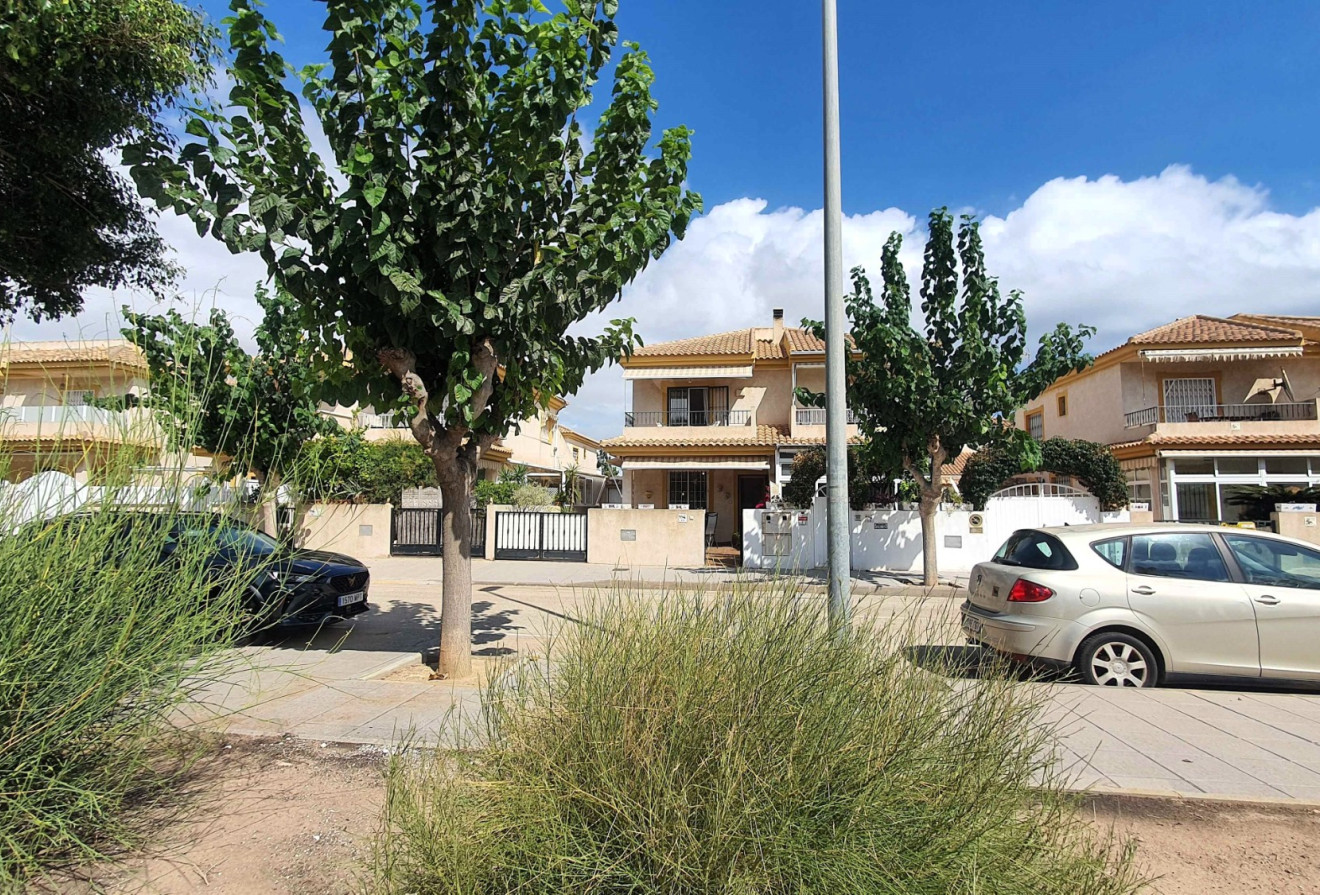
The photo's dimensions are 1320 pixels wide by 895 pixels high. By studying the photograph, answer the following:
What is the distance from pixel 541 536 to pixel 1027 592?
49.3 feet

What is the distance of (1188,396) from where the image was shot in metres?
27.5

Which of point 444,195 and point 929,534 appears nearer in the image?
point 444,195

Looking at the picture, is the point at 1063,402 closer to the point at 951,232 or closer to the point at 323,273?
the point at 951,232

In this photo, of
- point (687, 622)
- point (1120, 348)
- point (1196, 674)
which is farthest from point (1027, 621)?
point (1120, 348)

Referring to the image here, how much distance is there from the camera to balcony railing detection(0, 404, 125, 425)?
3752mm

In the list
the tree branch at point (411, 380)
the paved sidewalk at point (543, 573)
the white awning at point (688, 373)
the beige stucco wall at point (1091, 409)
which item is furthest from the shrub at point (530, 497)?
the beige stucco wall at point (1091, 409)

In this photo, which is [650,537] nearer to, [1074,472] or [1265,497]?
[1074,472]

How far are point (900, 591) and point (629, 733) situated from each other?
13844 millimetres

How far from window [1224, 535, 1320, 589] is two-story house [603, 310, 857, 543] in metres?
19.5

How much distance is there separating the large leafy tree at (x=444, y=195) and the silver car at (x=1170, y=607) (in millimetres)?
4860

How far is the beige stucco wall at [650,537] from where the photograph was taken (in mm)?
19656

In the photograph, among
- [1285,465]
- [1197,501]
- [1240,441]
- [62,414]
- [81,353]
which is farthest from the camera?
[1197,501]

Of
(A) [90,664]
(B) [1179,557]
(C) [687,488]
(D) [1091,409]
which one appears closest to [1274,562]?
(B) [1179,557]

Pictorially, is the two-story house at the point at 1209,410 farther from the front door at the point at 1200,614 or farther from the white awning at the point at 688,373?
the front door at the point at 1200,614
